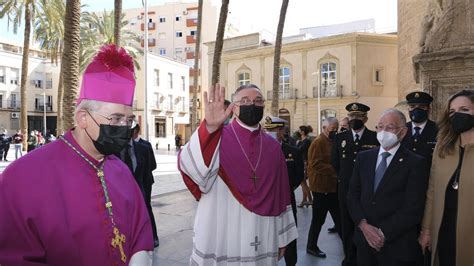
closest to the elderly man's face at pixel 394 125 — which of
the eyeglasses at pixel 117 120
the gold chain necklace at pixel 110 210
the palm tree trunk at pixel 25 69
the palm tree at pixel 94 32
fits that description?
the eyeglasses at pixel 117 120

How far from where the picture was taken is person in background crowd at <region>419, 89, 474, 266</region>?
3244 mm

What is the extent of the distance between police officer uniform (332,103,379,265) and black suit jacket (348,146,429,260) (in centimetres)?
154

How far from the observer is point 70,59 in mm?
9344

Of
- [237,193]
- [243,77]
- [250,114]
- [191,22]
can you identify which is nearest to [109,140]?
[237,193]

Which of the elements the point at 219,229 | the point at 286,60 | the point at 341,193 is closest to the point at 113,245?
the point at 219,229

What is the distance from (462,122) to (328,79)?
3250 cm

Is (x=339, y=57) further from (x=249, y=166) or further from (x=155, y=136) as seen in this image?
(x=249, y=166)

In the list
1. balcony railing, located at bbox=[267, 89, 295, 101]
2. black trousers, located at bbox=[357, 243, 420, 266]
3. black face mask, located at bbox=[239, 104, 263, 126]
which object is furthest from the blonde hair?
balcony railing, located at bbox=[267, 89, 295, 101]

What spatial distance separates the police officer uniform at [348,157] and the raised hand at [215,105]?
9.99ft

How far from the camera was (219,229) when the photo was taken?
10.1 ft

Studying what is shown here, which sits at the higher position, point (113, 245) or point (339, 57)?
point (339, 57)

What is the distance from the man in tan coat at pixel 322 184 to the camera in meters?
5.67

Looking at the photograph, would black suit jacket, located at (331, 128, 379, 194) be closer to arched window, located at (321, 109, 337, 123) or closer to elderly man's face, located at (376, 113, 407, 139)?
elderly man's face, located at (376, 113, 407, 139)

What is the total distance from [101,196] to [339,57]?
110 feet
